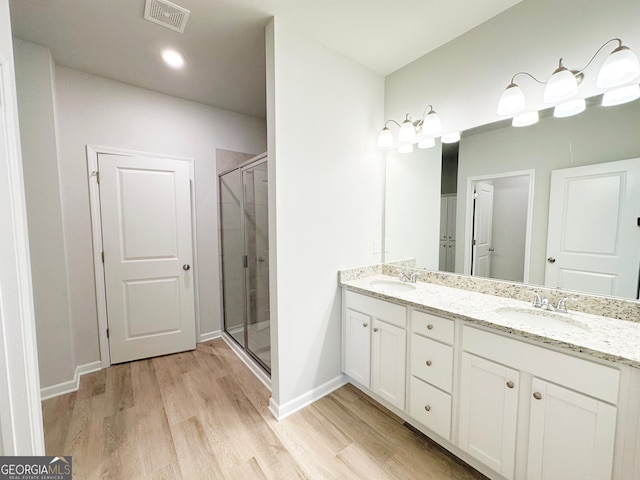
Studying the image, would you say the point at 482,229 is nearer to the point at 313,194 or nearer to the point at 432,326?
the point at 432,326

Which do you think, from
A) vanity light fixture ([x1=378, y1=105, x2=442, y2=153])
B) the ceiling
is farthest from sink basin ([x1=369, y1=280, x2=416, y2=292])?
the ceiling

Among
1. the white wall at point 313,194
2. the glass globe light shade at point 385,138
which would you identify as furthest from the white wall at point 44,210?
the glass globe light shade at point 385,138

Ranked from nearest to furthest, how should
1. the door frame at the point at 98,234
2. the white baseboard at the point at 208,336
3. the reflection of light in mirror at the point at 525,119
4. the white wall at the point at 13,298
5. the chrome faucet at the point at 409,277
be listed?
the white wall at the point at 13,298
the reflection of light in mirror at the point at 525,119
the chrome faucet at the point at 409,277
the door frame at the point at 98,234
the white baseboard at the point at 208,336

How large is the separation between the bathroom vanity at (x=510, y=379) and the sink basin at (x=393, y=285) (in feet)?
0.60

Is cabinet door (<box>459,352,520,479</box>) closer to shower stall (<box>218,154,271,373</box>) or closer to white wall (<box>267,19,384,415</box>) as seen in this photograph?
white wall (<box>267,19,384,415</box>)

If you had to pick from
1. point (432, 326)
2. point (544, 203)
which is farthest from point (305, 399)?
point (544, 203)

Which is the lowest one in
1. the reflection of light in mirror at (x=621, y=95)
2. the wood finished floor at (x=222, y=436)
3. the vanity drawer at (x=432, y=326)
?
the wood finished floor at (x=222, y=436)

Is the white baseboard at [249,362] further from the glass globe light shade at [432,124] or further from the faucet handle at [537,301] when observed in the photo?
the glass globe light shade at [432,124]

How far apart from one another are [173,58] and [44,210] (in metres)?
1.54

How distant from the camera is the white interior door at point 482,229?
5.84 ft

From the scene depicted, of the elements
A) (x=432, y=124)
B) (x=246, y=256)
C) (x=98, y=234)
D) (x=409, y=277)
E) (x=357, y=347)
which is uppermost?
(x=432, y=124)

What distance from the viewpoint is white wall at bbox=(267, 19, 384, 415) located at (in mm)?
1700

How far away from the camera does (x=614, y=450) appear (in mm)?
960

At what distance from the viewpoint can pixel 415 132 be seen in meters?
2.05
